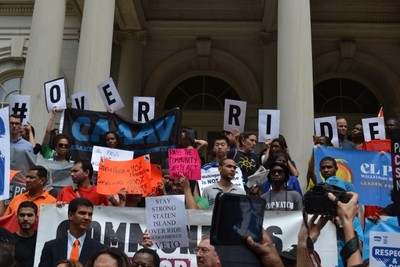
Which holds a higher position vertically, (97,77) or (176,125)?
(97,77)

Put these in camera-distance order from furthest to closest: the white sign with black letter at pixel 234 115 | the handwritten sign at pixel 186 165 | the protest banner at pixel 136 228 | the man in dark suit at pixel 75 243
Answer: the white sign with black letter at pixel 234 115 → the handwritten sign at pixel 186 165 → the protest banner at pixel 136 228 → the man in dark suit at pixel 75 243

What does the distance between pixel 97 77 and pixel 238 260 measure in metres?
9.24

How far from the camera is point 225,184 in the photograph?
22.9 feet

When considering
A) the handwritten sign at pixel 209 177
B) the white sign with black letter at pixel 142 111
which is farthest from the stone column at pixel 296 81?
the handwritten sign at pixel 209 177

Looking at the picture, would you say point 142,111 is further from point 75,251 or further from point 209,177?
point 75,251

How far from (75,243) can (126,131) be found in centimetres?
405

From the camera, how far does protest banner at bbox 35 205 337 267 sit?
236 inches

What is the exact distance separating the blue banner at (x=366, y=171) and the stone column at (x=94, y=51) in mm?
5593

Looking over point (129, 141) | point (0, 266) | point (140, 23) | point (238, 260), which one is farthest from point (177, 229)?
point (140, 23)

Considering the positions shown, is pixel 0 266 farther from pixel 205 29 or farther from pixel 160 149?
pixel 205 29

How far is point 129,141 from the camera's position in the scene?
29.8ft

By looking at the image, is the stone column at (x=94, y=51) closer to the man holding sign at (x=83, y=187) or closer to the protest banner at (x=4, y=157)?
the man holding sign at (x=83, y=187)

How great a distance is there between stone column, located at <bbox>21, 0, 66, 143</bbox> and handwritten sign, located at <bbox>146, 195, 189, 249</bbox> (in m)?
6.87

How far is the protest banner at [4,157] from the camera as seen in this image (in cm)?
600
